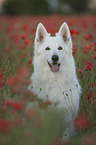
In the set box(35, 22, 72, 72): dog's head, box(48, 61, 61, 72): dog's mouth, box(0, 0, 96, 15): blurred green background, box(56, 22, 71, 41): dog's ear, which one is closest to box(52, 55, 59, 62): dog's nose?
box(35, 22, 72, 72): dog's head

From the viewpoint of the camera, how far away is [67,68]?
11.0ft

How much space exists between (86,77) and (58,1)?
20900mm

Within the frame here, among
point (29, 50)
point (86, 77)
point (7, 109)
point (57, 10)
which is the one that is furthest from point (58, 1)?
point (7, 109)

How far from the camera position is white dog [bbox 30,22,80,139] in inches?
127

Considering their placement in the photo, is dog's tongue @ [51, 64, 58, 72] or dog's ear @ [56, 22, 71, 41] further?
dog's ear @ [56, 22, 71, 41]

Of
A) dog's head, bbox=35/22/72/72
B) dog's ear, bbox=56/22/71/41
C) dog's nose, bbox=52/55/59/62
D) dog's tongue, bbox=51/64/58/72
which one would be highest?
dog's ear, bbox=56/22/71/41

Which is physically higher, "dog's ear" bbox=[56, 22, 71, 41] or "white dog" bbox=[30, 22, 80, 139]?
"dog's ear" bbox=[56, 22, 71, 41]

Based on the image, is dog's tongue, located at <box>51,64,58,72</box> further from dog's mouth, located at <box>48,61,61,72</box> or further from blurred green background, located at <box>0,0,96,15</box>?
blurred green background, located at <box>0,0,96,15</box>

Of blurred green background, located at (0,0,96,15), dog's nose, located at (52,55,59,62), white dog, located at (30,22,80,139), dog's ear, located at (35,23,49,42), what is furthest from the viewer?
blurred green background, located at (0,0,96,15)

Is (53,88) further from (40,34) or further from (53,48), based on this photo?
(40,34)

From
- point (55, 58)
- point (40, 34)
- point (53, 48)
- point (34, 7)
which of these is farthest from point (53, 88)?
point (34, 7)

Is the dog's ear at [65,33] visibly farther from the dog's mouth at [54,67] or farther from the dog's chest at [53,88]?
the dog's chest at [53,88]

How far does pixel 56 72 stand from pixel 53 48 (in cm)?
42

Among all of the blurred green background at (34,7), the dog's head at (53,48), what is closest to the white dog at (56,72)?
the dog's head at (53,48)
